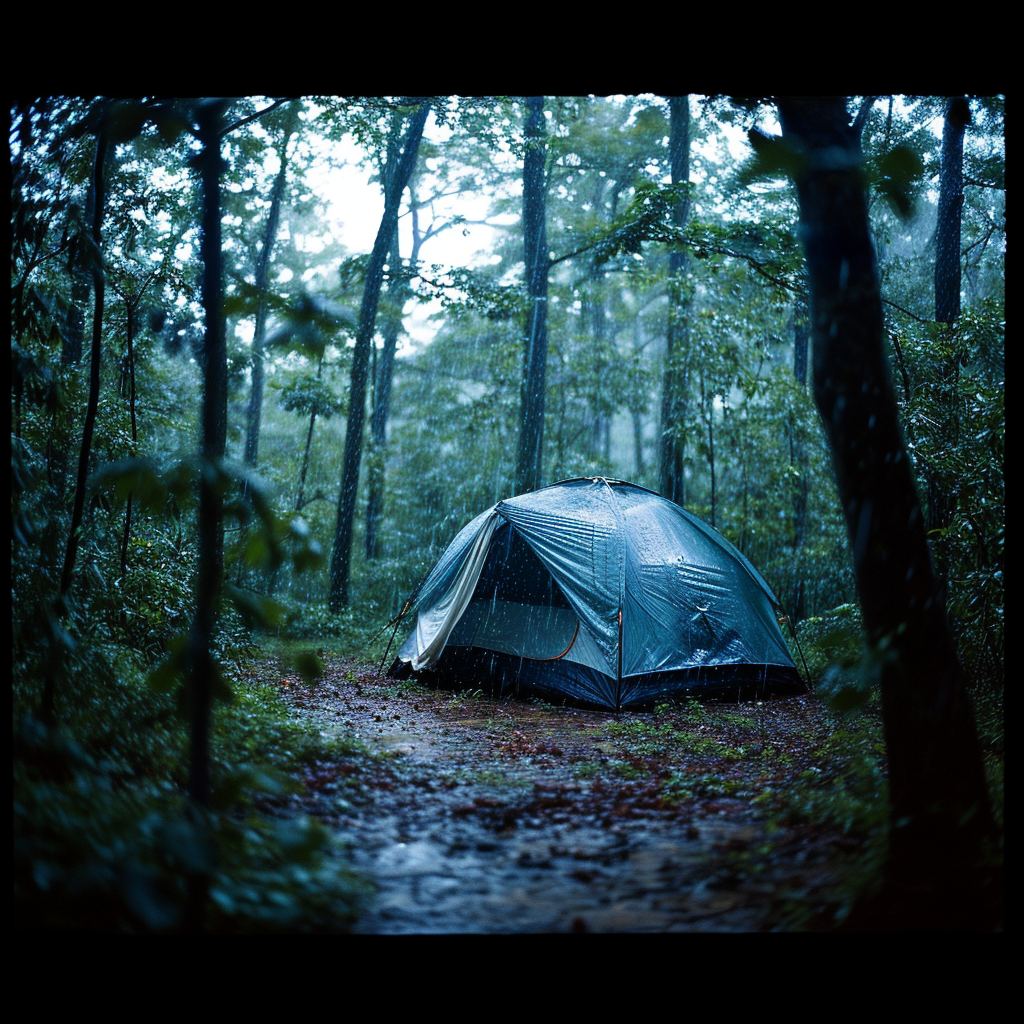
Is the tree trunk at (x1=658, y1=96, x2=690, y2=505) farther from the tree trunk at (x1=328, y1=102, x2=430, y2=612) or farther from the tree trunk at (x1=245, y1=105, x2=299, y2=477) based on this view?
the tree trunk at (x1=245, y1=105, x2=299, y2=477)

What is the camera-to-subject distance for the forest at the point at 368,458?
170 centimetres

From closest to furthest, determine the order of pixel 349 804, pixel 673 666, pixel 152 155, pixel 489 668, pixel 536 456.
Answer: pixel 349 804 → pixel 152 155 → pixel 673 666 → pixel 489 668 → pixel 536 456

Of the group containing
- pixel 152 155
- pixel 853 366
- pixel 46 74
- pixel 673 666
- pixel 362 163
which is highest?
pixel 362 163

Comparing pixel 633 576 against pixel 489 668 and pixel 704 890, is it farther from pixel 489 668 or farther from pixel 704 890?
pixel 704 890

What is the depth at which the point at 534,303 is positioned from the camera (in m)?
10.4

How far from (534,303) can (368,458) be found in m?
4.38

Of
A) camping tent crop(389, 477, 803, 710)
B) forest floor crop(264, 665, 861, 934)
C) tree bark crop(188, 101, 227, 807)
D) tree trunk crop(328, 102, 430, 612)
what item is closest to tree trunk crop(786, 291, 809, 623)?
camping tent crop(389, 477, 803, 710)

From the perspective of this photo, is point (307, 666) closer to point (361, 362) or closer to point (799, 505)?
point (361, 362)

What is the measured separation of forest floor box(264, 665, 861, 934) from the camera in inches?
78.8

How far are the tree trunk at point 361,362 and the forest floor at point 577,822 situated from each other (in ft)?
17.8

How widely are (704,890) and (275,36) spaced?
2.55 m

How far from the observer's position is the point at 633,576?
5633mm

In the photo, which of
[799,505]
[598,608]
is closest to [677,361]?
[799,505]

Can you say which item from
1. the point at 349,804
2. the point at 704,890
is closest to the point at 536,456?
the point at 349,804
